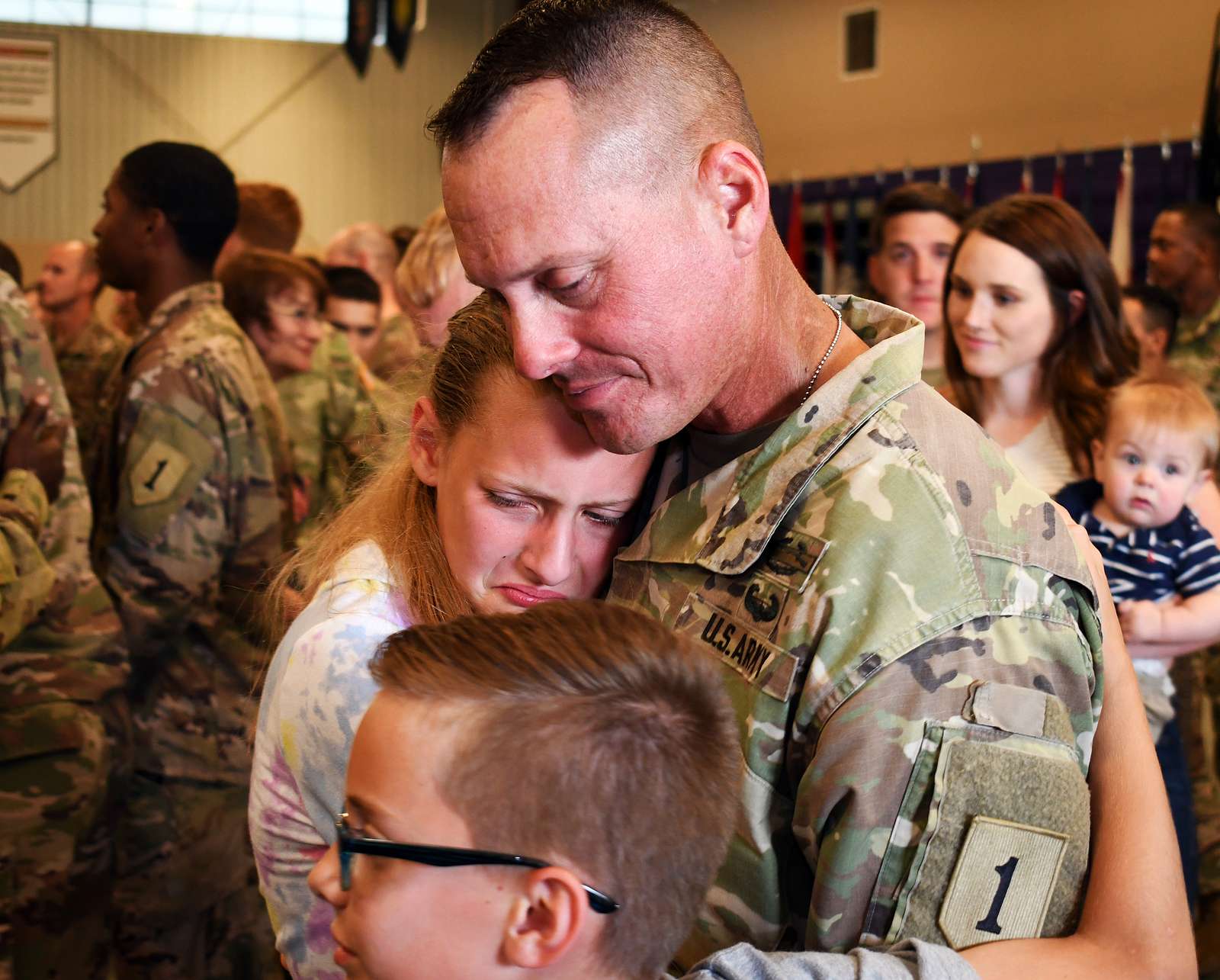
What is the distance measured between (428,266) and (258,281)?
1632 mm

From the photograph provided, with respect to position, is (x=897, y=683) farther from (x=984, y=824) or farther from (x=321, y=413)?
(x=321, y=413)

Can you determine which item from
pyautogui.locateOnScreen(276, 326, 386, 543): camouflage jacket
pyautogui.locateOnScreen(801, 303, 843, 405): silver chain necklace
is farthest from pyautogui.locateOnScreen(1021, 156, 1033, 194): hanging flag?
pyautogui.locateOnScreen(801, 303, 843, 405): silver chain necklace

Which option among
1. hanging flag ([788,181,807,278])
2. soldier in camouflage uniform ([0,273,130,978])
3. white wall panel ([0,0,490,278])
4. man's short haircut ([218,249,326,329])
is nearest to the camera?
soldier in camouflage uniform ([0,273,130,978])

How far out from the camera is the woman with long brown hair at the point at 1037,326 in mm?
3104

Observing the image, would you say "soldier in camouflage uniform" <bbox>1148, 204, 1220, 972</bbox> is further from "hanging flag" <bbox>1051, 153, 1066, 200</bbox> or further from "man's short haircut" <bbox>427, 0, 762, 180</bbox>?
"hanging flag" <bbox>1051, 153, 1066, 200</bbox>

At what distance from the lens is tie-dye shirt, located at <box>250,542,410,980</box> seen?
4.28 ft

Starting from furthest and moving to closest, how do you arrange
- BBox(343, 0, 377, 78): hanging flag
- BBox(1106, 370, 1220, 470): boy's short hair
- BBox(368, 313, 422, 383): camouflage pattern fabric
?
BBox(343, 0, 377, 78): hanging flag, BBox(368, 313, 422, 383): camouflage pattern fabric, BBox(1106, 370, 1220, 470): boy's short hair

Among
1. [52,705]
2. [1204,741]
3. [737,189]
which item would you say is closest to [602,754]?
[737,189]

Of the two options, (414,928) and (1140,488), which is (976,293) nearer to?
(1140,488)

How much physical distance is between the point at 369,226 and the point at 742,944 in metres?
5.80

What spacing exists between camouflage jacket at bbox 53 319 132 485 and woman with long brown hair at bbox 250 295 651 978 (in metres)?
2.65

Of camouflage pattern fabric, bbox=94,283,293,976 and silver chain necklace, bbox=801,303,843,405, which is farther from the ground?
silver chain necklace, bbox=801,303,843,405

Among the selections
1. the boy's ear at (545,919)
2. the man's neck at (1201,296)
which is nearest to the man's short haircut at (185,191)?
the boy's ear at (545,919)

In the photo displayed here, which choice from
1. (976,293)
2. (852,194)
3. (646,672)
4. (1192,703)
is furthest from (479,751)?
(852,194)
